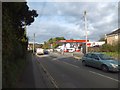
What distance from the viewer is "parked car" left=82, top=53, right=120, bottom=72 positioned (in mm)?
20219

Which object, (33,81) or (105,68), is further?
(105,68)

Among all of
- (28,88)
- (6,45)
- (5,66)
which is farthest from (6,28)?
(28,88)

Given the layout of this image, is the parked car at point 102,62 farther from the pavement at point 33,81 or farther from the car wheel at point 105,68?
the pavement at point 33,81

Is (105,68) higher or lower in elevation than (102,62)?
lower

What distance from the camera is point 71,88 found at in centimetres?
1226

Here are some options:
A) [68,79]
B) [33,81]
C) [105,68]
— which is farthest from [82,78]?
[105,68]

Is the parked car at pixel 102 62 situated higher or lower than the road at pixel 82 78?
higher

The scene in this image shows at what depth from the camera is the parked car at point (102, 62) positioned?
66.3ft

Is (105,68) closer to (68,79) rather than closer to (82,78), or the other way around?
(82,78)

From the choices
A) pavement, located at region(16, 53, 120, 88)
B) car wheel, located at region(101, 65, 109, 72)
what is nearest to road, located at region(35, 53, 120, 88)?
pavement, located at region(16, 53, 120, 88)

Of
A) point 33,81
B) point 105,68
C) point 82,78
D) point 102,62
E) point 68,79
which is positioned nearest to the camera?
point 33,81

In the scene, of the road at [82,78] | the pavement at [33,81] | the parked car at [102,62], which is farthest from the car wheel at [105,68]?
the pavement at [33,81]

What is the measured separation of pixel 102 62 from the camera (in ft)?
69.6

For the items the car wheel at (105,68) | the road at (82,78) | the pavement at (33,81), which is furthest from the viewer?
the car wheel at (105,68)
